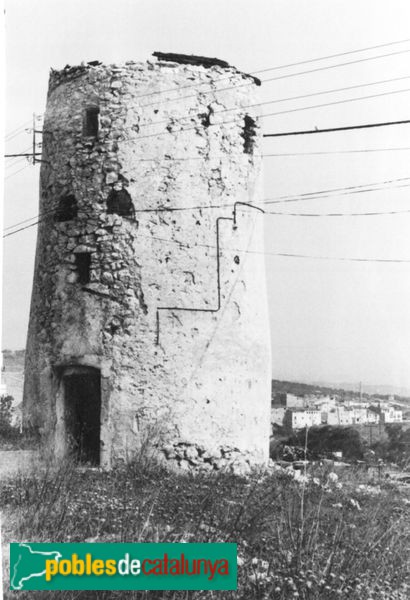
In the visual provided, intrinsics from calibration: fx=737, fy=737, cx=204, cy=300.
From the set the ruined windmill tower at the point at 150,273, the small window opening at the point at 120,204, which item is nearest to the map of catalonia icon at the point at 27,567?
the ruined windmill tower at the point at 150,273

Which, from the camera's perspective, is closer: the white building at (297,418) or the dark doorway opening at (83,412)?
the dark doorway opening at (83,412)

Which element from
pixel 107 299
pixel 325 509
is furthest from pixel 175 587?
pixel 107 299

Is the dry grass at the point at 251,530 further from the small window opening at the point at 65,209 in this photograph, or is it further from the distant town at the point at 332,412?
the distant town at the point at 332,412

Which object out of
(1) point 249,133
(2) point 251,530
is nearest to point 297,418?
(1) point 249,133

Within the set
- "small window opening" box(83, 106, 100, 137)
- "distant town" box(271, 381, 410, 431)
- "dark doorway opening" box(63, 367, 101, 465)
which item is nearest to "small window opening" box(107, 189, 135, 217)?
"small window opening" box(83, 106, 100, 137)

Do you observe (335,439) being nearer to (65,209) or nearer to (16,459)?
(65,209)

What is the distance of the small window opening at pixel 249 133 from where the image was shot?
1159cm

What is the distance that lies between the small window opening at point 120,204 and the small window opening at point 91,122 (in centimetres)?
106

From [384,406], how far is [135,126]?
43304 mm

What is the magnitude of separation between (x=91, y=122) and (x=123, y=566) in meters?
7.97

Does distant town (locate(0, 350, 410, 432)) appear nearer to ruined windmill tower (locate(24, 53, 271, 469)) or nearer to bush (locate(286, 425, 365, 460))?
bush (locate(286, 425, 365, 460))

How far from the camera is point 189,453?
10289 mm

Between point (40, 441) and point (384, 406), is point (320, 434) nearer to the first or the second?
point (384, 406)

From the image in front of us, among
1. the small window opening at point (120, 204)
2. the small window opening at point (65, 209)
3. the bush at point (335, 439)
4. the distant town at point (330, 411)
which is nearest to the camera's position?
the small window opening at point (120, 204)
